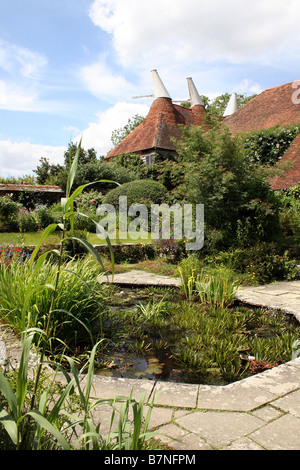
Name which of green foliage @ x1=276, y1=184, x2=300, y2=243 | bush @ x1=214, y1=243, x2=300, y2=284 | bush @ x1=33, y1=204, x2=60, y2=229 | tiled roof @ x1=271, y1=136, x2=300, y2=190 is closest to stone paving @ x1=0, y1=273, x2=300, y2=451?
bush @ x1=214, y1=243, x2=300, y2=284

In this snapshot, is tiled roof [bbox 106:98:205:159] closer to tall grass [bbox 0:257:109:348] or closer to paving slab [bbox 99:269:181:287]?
paving slab [bbox 99:269:181:287]

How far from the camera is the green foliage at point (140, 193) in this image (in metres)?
14.2

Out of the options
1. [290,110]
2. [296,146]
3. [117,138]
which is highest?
[117,138]

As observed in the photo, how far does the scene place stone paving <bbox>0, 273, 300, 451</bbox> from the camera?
2.00 meters

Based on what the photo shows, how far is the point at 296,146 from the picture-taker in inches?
575

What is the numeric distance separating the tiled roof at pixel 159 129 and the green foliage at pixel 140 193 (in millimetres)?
8155

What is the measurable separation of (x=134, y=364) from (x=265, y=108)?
19812 mm

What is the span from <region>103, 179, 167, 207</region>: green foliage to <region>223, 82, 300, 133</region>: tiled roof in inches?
248

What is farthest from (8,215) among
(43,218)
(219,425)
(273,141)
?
(273,141)

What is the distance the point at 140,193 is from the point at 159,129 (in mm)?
10536

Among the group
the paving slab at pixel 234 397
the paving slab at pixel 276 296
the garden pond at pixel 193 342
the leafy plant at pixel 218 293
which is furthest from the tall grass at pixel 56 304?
the paving slab at pixel 276 296

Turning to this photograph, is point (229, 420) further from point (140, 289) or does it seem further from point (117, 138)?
point (117, 138)

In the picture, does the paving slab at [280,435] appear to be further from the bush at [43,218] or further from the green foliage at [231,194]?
the bush at [43,218]

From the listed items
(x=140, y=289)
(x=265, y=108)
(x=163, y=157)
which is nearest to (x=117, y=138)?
(x=163, y=157)
